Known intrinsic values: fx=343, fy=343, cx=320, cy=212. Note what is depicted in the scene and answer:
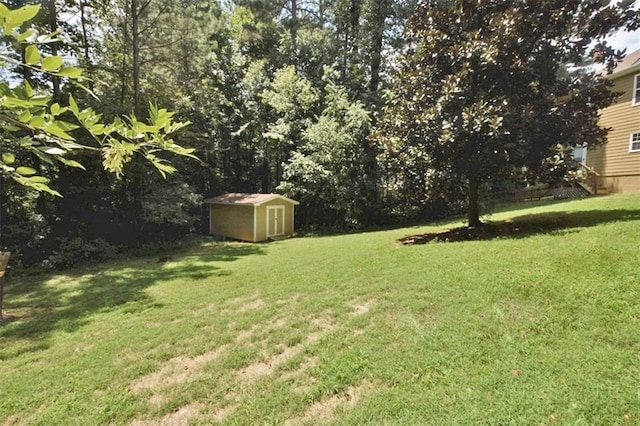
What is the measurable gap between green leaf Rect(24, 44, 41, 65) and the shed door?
15271 mm

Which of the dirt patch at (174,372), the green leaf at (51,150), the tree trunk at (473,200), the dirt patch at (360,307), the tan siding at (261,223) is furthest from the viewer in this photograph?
the tan siding at (261,223)

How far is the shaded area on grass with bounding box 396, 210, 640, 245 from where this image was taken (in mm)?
8445

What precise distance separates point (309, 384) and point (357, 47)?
61.5 feet

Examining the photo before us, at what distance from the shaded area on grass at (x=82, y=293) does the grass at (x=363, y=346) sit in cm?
7

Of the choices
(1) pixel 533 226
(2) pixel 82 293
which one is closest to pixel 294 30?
(1) pixel 533 226

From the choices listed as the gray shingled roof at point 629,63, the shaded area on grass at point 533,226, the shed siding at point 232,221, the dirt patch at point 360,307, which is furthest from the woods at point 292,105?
the gray shingled roof at point 629,63

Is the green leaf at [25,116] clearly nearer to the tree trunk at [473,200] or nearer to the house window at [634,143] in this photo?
the tree trunk at [473,200]

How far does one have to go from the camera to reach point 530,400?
305 centimetres

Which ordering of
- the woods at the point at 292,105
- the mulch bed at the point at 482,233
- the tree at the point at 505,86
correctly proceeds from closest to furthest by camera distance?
the woods at the point at 292,105 → the tree at the point at 505,86 → the mulch bed at the point at 482,233

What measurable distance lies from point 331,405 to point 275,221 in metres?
13.6

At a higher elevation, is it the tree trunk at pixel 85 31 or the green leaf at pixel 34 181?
the tree trunk at pixel 85 31

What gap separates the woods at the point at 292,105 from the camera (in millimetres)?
7699

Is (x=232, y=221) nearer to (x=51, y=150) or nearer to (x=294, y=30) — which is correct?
(x=294, y=30)

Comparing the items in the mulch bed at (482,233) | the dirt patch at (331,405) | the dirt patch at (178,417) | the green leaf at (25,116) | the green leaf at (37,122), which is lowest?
the dirt patch at (178,417)
